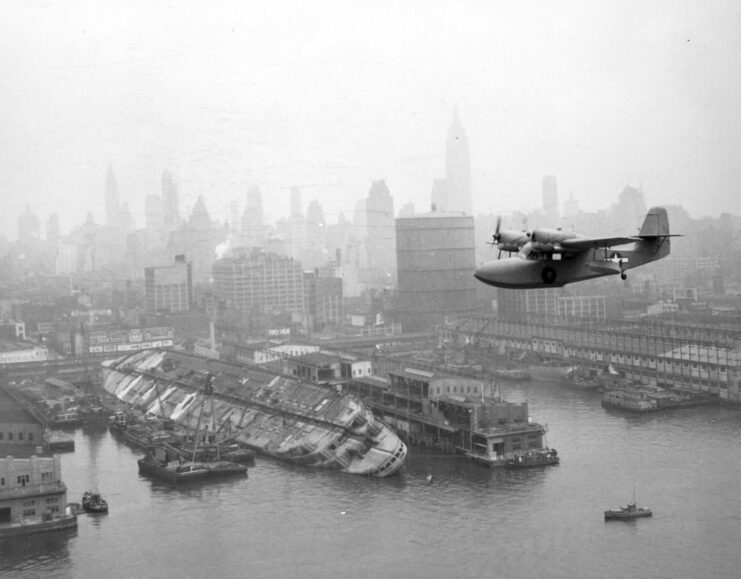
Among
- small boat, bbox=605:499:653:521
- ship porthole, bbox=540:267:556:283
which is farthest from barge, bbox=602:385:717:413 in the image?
ship porthole, bbox=540:267:556:283

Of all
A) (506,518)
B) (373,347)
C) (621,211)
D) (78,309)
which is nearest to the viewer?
(506,518)

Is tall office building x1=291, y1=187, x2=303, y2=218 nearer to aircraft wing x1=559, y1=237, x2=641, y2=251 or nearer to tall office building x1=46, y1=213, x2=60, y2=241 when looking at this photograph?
tall office building x1=46, y1=213, x2=60, y2=241

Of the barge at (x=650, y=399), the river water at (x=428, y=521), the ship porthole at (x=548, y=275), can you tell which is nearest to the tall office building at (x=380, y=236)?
the barge at (x=650, y=399)

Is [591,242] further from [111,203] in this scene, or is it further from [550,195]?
[111,203]

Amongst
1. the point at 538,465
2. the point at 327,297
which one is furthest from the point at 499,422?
the point at 327,297

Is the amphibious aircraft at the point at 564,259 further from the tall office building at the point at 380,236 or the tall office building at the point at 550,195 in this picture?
the tall office building at the point at 380,236

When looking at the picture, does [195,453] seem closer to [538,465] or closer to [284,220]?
[538,465]

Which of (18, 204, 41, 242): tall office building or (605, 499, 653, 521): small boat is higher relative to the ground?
(18, 204, 41, 242): tall office building
